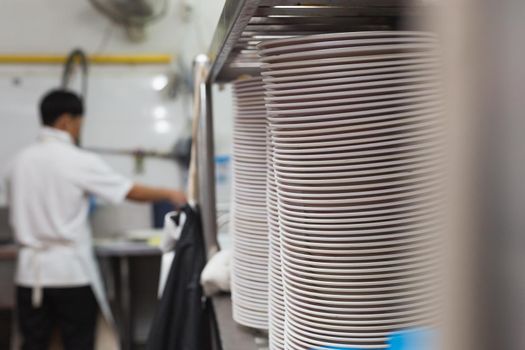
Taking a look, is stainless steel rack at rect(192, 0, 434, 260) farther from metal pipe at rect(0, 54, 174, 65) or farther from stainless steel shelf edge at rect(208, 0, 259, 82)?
metal pipe at rect(0, 54, 174, 65)

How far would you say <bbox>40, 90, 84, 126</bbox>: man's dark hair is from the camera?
10.5 ft

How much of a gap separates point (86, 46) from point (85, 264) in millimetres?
2027

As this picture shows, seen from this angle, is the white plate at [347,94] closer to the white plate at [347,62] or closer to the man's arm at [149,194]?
the white plate at [347,62]

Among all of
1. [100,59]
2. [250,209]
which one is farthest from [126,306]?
[250,209]

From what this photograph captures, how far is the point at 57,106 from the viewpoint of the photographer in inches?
127

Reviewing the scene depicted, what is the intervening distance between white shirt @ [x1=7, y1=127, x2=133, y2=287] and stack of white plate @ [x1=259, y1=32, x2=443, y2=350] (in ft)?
8.17

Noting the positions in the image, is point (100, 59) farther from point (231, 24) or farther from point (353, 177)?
point (353, 177)

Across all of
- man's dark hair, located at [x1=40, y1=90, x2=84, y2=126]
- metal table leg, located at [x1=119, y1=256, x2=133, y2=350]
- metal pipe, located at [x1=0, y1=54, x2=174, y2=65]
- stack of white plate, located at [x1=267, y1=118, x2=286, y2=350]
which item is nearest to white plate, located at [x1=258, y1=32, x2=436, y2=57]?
stack of white plate, located at [x1=267, y1=118, x2=286, y2=350]

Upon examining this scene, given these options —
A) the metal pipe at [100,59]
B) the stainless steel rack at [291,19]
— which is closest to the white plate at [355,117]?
the stainless steel rack at [291,19]

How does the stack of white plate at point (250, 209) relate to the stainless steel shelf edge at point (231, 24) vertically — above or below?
below

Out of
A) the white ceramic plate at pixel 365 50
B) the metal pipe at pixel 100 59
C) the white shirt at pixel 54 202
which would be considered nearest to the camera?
the white ceramic plate at pixel 365 50

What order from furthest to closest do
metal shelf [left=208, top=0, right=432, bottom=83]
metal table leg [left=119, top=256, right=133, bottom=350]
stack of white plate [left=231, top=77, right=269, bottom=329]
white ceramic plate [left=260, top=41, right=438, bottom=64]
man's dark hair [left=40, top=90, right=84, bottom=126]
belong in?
metal table leg [left=119, top=256, right=133, bottom=350] < man's dark hair [left=40, top=90, right=84, bottom=126] < stack of white plate [left=231, top=77, right=269, bottom=329] < metal shelf [left=208, top=0, right=432, bottom=83] < white ceramic plate [left=260, top=41, right=438, bottom=64]

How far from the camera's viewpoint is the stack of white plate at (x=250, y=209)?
1.14 meters

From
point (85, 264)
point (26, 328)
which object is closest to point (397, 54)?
point (85, 264)
